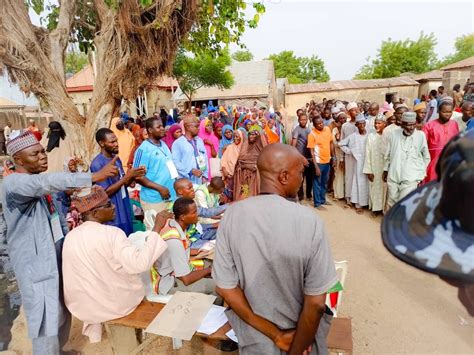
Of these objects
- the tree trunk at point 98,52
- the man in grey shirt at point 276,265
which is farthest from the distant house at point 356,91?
the man in grey shirt at point 276,265

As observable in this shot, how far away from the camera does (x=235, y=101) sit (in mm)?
24906

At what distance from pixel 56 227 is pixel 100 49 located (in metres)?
3.05

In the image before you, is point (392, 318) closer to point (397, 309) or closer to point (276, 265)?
point (397, 309)

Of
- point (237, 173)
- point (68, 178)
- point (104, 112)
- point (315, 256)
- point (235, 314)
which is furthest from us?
point (237, 173)

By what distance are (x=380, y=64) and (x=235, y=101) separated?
2239cm

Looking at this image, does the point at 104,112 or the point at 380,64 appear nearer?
the point at 104,112

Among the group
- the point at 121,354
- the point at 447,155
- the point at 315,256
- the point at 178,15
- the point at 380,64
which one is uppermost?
the point at 380,64

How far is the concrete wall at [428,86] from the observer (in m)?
21.5

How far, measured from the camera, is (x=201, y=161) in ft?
16.2

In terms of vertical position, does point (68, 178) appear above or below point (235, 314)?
above

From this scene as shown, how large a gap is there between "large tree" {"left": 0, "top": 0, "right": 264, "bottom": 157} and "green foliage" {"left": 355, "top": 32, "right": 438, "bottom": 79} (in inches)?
1476

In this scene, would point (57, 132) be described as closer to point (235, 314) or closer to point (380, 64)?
point (235, 314)

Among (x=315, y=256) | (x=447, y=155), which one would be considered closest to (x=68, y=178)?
(x=315, y=256)

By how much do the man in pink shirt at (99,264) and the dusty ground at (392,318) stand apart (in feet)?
2.79
